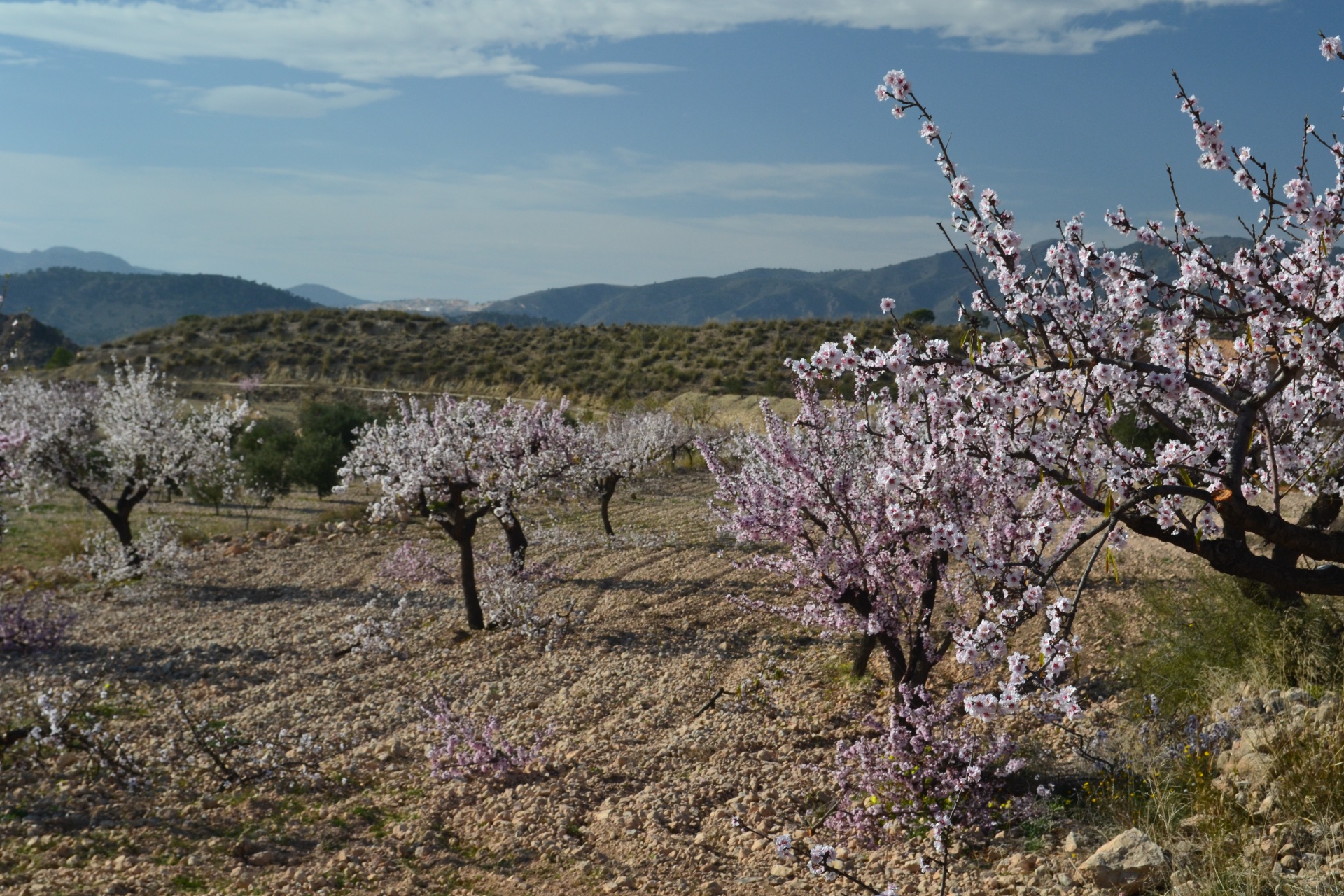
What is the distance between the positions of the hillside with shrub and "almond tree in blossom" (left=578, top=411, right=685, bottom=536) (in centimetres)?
1273

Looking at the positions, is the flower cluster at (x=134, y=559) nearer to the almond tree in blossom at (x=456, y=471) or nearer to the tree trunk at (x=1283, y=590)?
the almond tree in blossom at (x=456, y=471)

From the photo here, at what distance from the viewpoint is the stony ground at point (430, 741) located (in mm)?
5535

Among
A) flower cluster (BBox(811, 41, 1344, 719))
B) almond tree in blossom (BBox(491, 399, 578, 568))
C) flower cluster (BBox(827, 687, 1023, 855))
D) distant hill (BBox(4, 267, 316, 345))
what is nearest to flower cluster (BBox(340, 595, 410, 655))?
almond tree in blossom (BBox(491, 399, 578, 568))

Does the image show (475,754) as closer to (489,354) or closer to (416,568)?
(416,568)

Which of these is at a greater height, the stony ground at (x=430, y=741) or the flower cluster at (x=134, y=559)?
the flower cluster at (x=134, y=559)

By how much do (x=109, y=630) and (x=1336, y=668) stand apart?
43.1 feet

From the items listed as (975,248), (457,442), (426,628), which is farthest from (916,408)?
(426,628)

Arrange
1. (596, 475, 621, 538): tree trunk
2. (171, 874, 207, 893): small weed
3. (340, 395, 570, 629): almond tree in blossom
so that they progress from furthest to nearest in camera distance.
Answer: (596, 475, 621, 538): tree trunk < (340, 395, 570, 629): almond tree in blossom < (171, 874, 207, 893): small weed

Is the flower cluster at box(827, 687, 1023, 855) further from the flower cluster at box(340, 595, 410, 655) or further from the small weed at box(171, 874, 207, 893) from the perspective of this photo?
the flower cluster at box(340, 595, 410, 655)

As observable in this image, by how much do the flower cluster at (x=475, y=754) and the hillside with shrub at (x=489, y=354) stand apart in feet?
94.2

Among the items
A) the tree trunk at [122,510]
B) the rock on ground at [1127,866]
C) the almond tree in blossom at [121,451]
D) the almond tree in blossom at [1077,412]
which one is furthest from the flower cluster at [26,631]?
the rock on ground at [1127,866]

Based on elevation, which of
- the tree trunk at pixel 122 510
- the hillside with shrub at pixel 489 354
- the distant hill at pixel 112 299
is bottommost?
the tree trunk at pixel 122 510

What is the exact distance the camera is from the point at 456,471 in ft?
35.0

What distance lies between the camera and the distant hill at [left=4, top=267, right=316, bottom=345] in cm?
15875
